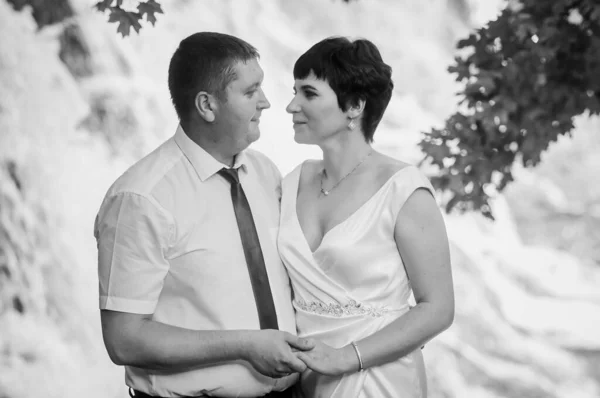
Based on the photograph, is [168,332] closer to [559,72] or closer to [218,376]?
[218,376]

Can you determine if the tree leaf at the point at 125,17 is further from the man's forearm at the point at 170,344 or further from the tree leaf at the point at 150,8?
the man's forearm at the point at 170,344

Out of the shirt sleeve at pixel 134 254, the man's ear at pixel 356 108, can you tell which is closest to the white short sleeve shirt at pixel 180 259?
the shirt sleeve at pixel 134 254

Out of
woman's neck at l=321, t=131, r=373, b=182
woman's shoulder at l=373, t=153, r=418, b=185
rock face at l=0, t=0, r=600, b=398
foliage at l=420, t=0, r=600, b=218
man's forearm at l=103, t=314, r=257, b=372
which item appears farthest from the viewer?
rock face at l=0, t=0, r=600, b=398

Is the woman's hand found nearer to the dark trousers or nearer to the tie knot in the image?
the dark trousers

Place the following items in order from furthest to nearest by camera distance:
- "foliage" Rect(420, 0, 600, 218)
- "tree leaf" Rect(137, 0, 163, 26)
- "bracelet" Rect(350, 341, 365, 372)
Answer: "foliage" Rect(420, 0, 600, 218) → "tree leaf" Rect(137, 0, 163, 26) → "bracelet" Rect(350, 341, 365, 372)

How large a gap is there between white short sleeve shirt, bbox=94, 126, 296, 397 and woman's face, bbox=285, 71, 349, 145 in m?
0.27

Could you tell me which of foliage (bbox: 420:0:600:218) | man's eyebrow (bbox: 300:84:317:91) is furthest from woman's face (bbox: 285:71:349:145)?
foliage (bbox: 420:0:600:218)

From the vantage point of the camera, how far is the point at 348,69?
183cm

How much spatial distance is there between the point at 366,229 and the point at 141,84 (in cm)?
395

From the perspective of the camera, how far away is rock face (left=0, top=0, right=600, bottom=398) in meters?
4.95

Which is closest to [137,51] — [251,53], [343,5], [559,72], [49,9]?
[49,9]

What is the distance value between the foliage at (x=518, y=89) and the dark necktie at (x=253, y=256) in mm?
1590

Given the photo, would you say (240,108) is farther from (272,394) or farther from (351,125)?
Result: (272,394)

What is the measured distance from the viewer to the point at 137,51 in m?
5.33
